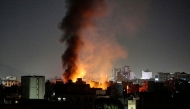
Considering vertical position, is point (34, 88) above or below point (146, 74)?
below

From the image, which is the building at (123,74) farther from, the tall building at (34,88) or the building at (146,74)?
the tall building at (34,88)

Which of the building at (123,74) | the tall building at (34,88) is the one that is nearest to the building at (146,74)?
the building at (123,74)

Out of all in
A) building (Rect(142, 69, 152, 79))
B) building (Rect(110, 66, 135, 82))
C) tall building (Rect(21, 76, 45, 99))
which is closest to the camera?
tall building (Rect(21, 76, 45, 99))

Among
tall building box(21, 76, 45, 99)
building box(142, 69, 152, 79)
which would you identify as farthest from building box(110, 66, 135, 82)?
tall building box(21, 76, 45, 99)

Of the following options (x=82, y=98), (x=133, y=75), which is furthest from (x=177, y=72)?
(x=82, y=98)

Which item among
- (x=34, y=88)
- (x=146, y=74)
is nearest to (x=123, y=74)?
(x=146, y=74)

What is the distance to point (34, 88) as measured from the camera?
67.1 ft

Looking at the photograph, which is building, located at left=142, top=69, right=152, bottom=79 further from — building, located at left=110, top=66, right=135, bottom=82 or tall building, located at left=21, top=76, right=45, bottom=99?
tall building, located at left=21, top=76, right=45, bottom=99

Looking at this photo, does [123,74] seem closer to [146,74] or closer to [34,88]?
[146,74]

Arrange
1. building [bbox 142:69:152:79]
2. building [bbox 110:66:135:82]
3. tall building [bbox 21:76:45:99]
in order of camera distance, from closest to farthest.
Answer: tall building [bbox 21:76:45:99]
building [bbox 110:66:135:82]
building [bbox 142:69:152:79]

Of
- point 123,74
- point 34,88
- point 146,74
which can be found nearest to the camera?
point 34,88

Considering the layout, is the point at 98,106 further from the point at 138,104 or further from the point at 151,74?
the point at 151,74

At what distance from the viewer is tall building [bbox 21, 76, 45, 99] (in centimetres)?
2019

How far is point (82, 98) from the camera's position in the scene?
19719mm
